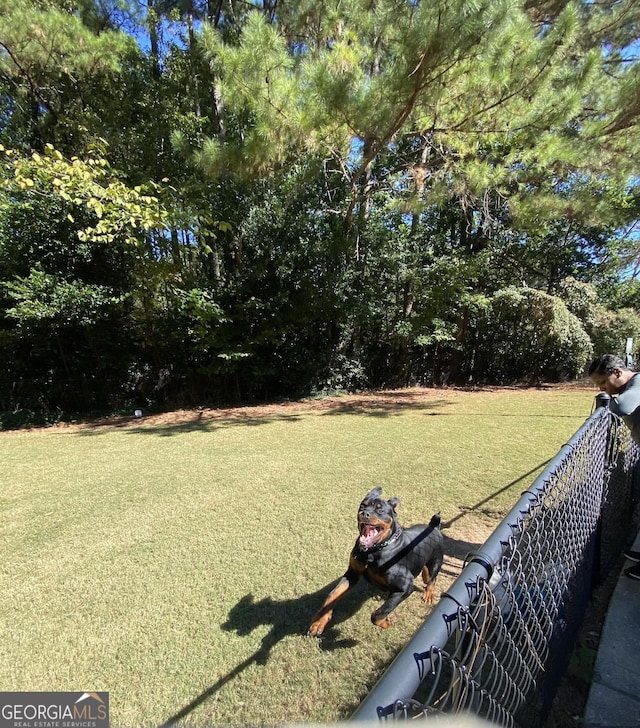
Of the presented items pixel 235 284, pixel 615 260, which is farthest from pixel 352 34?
pixel 615 260

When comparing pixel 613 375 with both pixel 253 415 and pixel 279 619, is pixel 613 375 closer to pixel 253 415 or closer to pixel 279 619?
pixel 279 619

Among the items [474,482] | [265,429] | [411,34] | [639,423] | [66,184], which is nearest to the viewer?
[639,423]

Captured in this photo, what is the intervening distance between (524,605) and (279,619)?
1.35 m

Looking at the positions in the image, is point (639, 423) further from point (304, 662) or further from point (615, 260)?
point (615, 260)

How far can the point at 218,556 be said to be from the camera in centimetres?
294

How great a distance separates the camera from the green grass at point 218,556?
1850 mm

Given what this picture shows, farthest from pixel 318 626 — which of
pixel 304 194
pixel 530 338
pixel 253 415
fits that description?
pixel 530 338

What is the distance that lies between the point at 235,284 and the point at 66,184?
711 cm

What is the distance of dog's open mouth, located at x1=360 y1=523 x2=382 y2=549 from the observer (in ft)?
6.51

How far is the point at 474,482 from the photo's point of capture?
14.0 ft

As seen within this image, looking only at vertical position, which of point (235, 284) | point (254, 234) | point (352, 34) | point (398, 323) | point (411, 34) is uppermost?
point (352, 34)

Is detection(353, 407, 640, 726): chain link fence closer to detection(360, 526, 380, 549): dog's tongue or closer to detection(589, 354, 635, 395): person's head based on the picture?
detection(589, 354, 635, 395): person's head

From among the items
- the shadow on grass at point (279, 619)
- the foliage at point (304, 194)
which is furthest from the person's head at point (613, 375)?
the foliage at point (304, 194)

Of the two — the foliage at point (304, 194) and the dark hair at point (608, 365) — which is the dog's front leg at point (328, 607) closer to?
the dark hair at point (608, 365)
